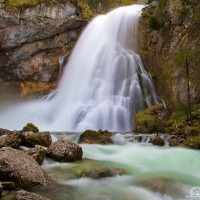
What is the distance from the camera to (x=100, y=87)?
3164 cm

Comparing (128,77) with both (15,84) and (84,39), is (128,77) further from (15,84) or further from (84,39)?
(15,84)

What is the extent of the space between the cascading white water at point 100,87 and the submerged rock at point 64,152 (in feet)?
41.0

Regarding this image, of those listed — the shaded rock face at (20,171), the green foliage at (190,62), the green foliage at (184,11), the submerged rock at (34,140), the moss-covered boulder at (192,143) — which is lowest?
the moss-covered boulder at (192,143)

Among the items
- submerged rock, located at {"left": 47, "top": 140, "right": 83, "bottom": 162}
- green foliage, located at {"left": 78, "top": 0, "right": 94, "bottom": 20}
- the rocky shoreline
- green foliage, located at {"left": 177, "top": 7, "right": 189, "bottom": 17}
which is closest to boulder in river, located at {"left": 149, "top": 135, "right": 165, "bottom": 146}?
the rocky shoreline

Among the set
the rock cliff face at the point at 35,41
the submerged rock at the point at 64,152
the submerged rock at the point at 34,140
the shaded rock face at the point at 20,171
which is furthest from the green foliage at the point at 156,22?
the shaded rock face at the point at 20,171

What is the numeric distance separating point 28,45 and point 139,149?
23.0 metres

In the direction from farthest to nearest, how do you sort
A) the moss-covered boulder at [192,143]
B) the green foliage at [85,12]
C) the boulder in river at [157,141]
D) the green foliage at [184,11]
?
the green foliage at [85,12] < the green foliage at [184,11] < the boulder in river at [157,141] < the moss-covered boulder at [192,143]

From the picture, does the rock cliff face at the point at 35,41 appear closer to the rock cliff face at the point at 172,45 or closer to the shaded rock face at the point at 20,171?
the rock cliff face at the point at 172,45

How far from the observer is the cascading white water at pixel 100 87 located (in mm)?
28062

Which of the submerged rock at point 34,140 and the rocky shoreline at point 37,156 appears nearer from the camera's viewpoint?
the rocky shoreline at point 37,156

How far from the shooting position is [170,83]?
28.2 metres

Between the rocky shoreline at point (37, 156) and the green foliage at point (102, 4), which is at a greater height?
the green foliage at point (102, 4)

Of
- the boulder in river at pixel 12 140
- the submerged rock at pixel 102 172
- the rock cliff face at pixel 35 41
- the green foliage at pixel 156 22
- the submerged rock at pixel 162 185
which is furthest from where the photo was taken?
the rock cliff face at pixel 35 41

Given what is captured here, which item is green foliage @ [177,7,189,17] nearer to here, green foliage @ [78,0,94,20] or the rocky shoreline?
green foliage @ [78,0,94,20]
